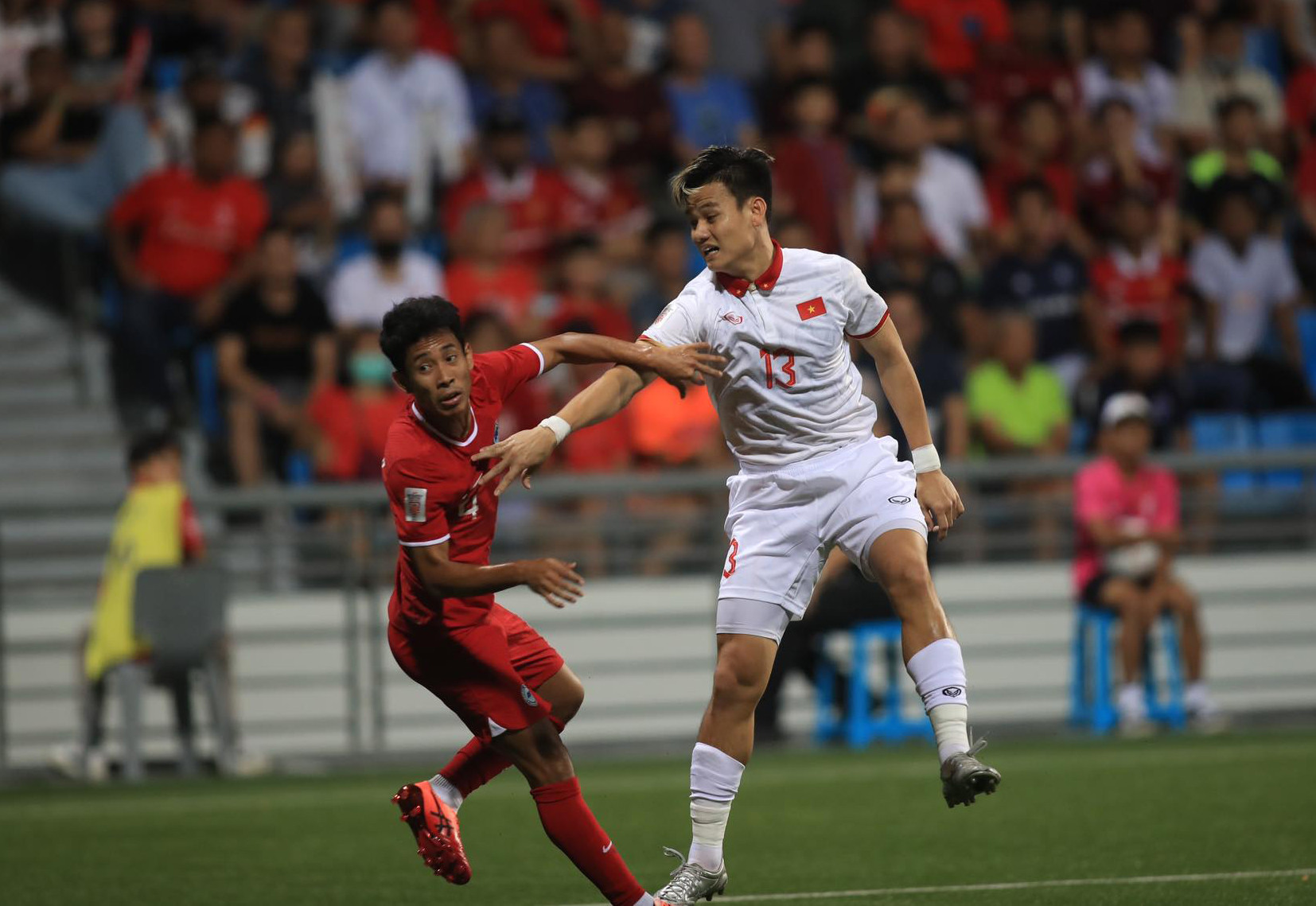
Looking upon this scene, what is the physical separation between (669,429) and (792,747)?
2.26 meters

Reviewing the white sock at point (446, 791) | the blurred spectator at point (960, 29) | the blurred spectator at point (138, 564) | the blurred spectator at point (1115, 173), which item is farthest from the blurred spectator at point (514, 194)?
the white sock at point (446, 791)

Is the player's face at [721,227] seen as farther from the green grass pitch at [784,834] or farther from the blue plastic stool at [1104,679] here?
the blue plastic stool at [1104,679]

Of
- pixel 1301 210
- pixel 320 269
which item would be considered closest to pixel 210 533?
pixel 320 269

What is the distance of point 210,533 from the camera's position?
12.3 metres

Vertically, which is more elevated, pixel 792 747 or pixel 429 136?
pixel 429 136

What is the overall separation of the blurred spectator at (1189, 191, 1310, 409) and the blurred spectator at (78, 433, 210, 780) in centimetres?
752

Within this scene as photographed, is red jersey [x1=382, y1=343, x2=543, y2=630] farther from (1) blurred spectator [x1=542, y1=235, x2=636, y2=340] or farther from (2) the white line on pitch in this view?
(1) blurred spectator [x1=542, y1=235, x2=636, y2=340]

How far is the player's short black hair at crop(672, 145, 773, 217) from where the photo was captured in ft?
20.4

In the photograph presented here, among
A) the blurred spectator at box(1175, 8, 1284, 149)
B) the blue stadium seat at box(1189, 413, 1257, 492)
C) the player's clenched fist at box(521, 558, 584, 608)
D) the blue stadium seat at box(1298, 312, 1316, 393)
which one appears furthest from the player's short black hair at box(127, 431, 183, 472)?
the blurred spectator at box(1175, 8, 1284, 149)

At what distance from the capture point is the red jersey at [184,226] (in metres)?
13.1

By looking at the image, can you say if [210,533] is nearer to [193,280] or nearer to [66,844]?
[193,280]

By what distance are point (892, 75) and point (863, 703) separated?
238 inches

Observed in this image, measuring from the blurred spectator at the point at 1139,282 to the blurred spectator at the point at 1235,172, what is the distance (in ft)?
2.50

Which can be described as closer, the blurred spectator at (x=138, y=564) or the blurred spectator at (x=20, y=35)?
the blurred spectator at (x=138, y=564)
